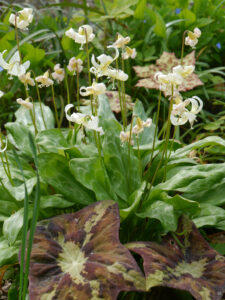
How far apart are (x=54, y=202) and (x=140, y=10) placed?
7.42 feet

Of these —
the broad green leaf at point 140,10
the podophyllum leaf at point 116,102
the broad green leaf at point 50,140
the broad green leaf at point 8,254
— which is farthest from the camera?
the broad green leaf at point 140,10

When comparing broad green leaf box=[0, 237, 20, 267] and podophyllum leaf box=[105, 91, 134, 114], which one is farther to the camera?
podophyllum leaf box=[105, 91, 134, 114]

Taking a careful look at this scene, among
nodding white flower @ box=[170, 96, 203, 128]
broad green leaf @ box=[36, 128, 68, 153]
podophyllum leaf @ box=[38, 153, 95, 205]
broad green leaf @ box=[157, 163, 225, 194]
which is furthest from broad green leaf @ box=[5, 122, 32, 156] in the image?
nodding white flower @ box=[170, 96, 203, 128]

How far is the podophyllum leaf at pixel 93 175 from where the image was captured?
1.58 metres

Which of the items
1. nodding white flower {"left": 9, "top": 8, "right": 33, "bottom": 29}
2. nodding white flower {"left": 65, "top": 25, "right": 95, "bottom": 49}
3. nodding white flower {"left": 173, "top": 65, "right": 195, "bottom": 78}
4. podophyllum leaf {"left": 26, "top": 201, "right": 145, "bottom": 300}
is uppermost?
nodding white flower {"left": 9, "top": 8, "right": 33, "bottom": 29}

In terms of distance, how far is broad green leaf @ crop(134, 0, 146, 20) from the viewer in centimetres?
328

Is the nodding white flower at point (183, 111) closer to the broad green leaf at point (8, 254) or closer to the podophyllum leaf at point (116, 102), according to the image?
the broad green leaf at point (8, 254)

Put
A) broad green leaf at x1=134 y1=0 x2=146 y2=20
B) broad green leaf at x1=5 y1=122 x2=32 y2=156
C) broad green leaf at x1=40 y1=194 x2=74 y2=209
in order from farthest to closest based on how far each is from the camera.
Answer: broad green leaf at x1=134 y1=0 x2=146 y2=20 < broad green leaf at x1=5 y1=122 x2=32 y2=156 < broad green leaf at x1=40 y1=194 x2=74 y2=209

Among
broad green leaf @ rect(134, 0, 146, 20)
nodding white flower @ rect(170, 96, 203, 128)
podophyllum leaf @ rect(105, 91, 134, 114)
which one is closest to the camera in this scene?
nodding white flower @ rect(170, 96, 203, 128)

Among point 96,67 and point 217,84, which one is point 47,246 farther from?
point 217,84

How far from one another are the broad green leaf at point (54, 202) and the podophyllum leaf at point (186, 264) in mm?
373

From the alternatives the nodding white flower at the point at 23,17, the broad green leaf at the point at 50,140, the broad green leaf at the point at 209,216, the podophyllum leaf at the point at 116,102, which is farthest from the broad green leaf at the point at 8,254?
the podophyllum leaf at the point at 116,102

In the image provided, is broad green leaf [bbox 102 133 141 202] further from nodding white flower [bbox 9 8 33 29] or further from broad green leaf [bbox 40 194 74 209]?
nodding white flower [bbox 9 8 33 29]

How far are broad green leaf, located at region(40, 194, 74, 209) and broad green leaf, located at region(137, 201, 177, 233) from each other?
33cm
